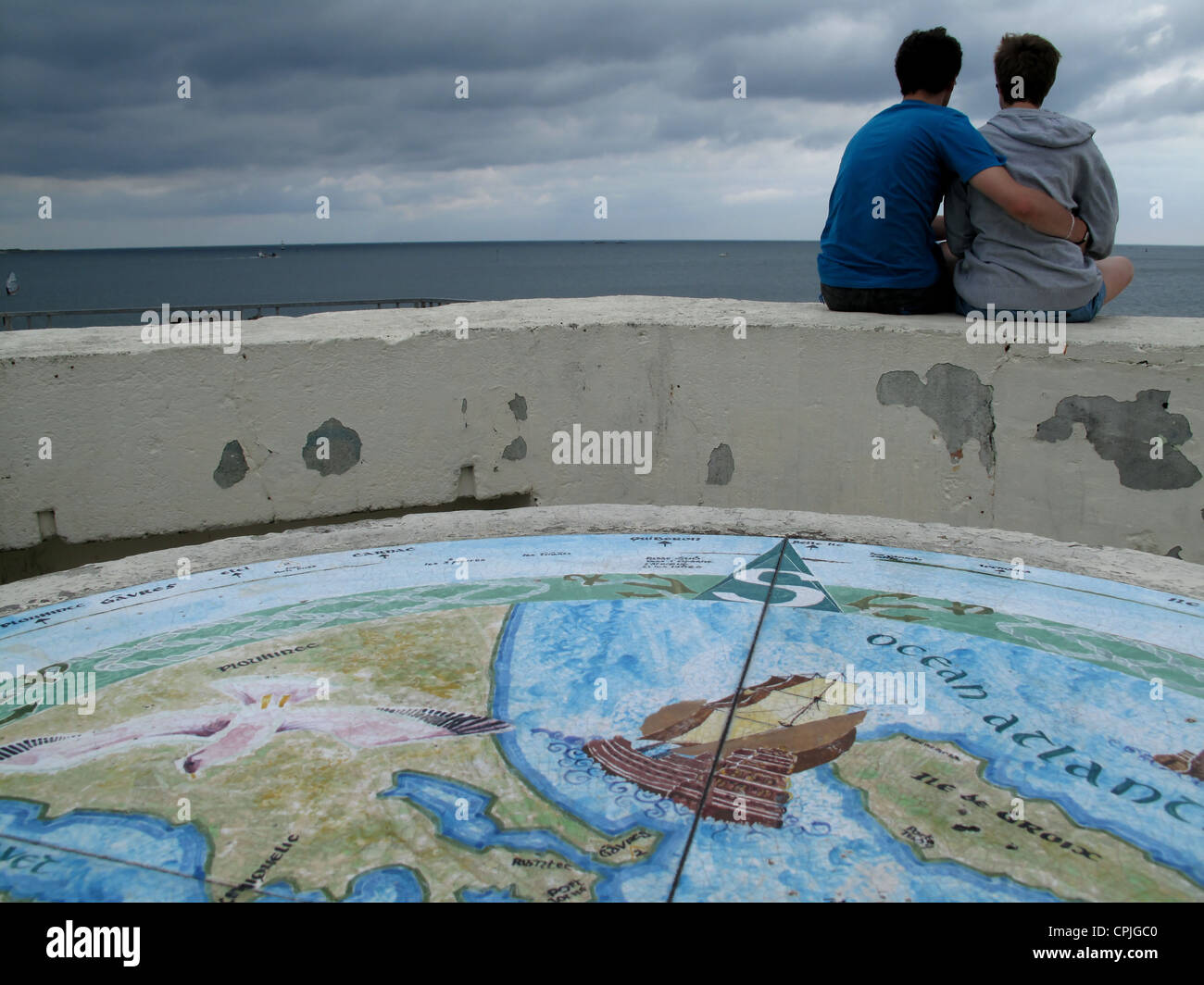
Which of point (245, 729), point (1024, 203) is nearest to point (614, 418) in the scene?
point (1024, 203)

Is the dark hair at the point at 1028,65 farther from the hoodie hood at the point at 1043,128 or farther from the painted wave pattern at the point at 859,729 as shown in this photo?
the painted wave pattern at the point at 859,729

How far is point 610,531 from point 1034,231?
1818 millimetres

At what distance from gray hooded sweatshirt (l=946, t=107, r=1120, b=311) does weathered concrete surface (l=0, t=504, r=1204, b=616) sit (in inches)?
46.3

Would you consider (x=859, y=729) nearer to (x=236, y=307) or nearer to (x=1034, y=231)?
(x=1034, y=231)

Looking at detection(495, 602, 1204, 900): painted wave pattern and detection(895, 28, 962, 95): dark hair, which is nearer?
detection(495, 602, 1204, 900): painted wave pattern

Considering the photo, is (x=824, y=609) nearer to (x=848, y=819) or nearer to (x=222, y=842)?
(x=848, y=819)

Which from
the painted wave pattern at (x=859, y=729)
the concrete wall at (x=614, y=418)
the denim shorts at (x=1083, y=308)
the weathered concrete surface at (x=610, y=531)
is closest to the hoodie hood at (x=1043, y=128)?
the denim shorts at (x=1083, y=308)

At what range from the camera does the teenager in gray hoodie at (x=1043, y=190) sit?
3266mm

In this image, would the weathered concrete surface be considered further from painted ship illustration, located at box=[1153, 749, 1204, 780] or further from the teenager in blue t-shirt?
the teenager in blue t-shirt

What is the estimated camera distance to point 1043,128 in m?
3.29

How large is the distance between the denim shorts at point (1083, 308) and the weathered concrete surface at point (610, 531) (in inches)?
46.5

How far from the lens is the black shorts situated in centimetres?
343

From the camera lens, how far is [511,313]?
3545 mm

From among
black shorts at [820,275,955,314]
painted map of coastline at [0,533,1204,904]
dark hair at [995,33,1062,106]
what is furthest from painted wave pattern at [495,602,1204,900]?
dark hair at [995,33,1062,106]
